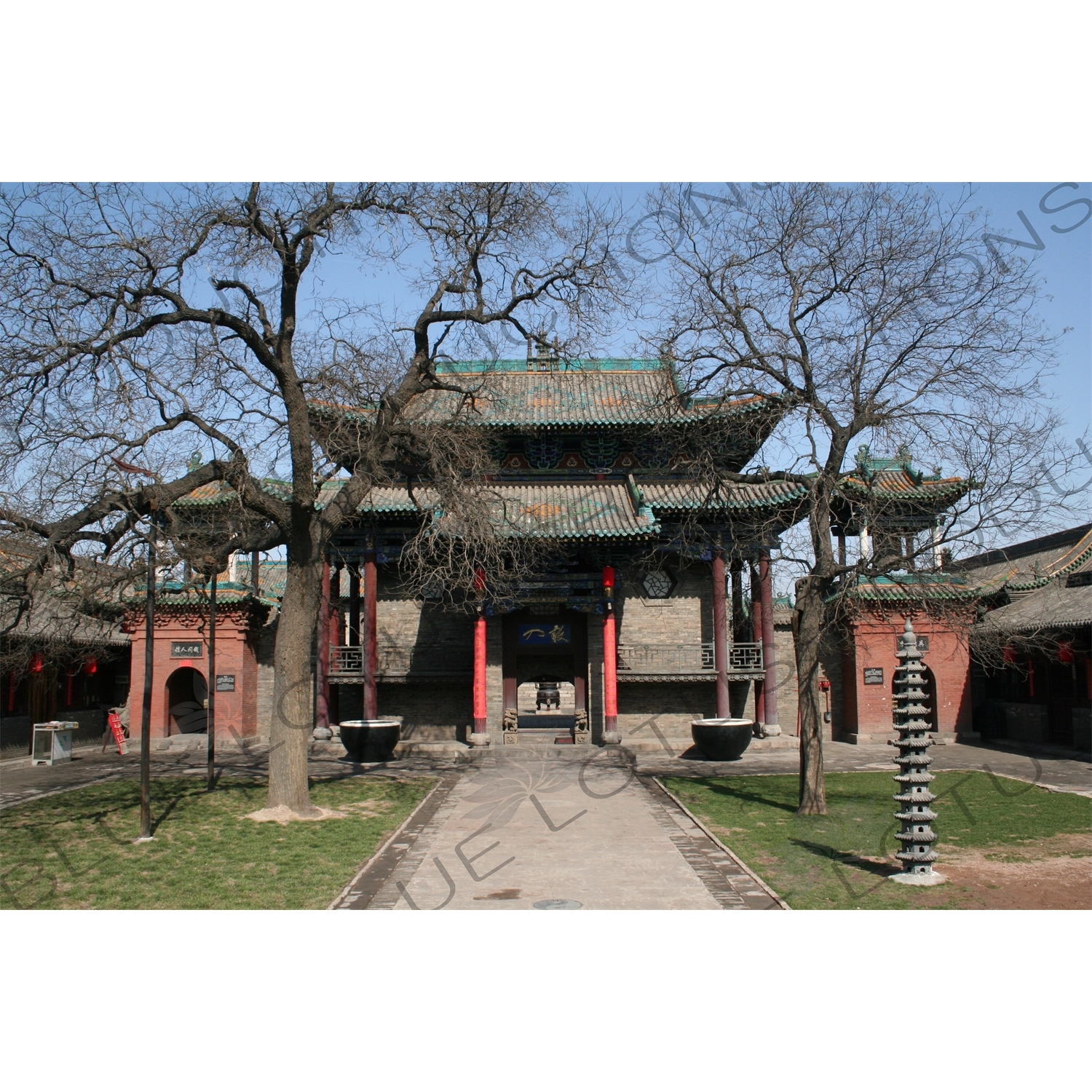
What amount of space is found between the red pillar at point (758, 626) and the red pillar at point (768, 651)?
0.16m

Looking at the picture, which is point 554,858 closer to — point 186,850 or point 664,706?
point 186,850

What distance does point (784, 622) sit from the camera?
2331 cm

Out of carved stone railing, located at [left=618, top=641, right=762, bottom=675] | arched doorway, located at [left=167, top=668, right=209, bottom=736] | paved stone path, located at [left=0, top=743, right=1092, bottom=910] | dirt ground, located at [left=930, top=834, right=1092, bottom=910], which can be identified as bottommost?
paved stone path, located at [left=0, top=743, right=1092, bottom=910]

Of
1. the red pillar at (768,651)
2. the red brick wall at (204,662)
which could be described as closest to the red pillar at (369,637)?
the red brick wall at (204,662)

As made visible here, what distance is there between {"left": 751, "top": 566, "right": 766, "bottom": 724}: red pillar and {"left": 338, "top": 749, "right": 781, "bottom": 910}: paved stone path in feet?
22.5

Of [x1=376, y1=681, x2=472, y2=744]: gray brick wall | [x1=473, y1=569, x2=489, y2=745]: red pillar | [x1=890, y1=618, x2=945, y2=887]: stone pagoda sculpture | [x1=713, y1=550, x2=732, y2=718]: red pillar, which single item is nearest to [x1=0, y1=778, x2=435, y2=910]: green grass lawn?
[x1=473, y1=569, x2=489, y2=745]: red pillar

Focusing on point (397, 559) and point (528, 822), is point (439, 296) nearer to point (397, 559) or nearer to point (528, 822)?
point (528, 822)

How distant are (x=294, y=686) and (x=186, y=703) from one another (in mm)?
14390

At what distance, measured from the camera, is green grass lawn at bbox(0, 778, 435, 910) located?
8.07 metres

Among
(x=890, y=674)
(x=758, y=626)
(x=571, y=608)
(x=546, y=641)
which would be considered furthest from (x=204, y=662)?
(x=890, y=674)

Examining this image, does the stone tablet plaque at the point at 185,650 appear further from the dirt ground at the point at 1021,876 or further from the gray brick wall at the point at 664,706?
the dirt ground at the point at 1021,876

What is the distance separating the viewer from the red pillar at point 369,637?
19.8 meters

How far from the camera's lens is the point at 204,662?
75.3ft

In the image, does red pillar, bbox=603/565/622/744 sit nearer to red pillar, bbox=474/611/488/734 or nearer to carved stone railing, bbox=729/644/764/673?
red pillar, bbox=474/611/488/734
